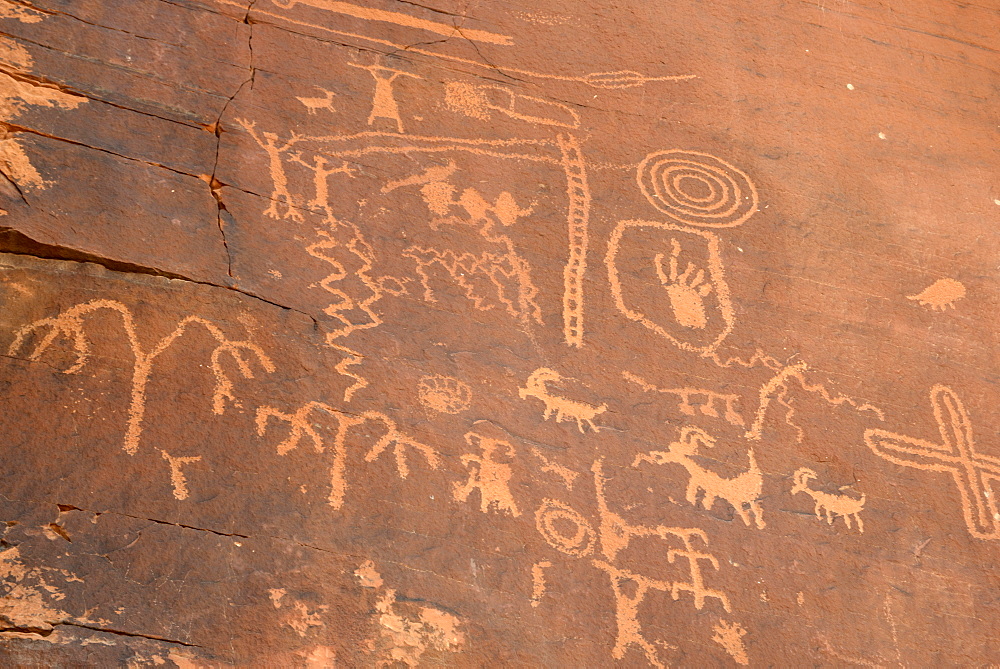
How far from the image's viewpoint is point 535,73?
2.90 m

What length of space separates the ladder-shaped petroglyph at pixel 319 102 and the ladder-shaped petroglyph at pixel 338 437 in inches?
40.6

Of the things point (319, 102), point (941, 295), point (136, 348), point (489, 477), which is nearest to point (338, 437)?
point (489, 477)

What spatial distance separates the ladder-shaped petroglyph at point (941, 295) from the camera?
2.82 meters

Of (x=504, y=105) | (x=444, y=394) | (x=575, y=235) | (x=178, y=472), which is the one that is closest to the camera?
(x=178, y=472)

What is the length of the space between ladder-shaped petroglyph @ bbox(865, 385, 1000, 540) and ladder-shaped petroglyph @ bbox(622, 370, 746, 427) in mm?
469

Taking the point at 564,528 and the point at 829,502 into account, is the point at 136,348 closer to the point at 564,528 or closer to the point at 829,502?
the point at 564,528

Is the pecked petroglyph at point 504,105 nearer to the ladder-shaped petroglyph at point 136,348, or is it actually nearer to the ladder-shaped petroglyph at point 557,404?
the ladder-shaped petroglyph at point 557,404

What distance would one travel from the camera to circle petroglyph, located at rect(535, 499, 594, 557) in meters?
2.16

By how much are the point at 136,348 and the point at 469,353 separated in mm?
918

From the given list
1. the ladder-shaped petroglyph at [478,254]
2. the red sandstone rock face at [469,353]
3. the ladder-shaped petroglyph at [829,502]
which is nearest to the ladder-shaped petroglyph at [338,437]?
the red sandstone rock face at [469,353]

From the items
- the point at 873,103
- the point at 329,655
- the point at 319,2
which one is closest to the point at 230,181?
the point at 319,2

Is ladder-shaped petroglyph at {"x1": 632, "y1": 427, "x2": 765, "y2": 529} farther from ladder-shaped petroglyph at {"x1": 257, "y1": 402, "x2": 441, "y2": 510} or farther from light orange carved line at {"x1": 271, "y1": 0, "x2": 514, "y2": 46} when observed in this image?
light orange carved line at {"x1": 271, "y1": 0, "x2": 514, "y2": 46}

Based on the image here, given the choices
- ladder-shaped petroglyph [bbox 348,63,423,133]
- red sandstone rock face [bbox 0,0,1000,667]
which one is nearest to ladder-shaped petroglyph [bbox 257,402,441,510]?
red sandstone rock face [bbox 0,0,1000,667]

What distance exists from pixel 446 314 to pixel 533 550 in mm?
744
